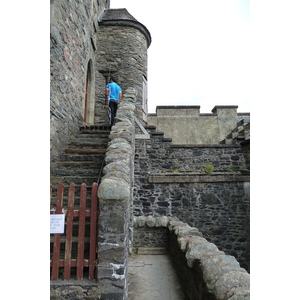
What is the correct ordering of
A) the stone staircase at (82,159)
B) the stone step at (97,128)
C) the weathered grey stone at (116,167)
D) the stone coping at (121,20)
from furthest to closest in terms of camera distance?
the stone coping at (121,20), the stone step at (97,128), the stone staircase at (82,159), the weathered grey stone at (116,167)

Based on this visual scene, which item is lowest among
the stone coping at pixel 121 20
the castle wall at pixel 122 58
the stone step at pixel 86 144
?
the stone step at pixel 86 144

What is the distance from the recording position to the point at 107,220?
296cm

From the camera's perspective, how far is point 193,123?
47.1 ft

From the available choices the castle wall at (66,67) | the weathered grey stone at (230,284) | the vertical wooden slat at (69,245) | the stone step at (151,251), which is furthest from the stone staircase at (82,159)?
the weathered grey stone at (230,284)

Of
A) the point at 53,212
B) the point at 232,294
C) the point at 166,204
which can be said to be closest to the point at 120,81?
the point at 166,204

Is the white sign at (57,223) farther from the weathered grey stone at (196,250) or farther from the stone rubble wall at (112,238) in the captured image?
the weathered grey stone at (196,250)

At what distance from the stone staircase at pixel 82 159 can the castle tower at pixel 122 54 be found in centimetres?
445

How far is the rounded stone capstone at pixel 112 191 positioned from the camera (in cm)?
295

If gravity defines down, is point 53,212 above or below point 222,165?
below

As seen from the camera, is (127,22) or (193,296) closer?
(193,296)

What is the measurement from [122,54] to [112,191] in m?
9.99

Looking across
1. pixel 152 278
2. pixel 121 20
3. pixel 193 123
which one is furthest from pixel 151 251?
pixel 121 20

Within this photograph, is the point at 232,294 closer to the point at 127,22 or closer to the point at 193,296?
the point at 193,296
